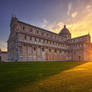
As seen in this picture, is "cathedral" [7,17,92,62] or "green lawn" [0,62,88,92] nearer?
"green lawn" [0,62,88,92]

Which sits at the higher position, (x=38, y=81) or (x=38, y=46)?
(x=38, y=46)

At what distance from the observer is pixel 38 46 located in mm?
39156

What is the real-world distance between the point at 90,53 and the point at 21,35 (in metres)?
44.1

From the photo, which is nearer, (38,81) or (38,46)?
(38,81)

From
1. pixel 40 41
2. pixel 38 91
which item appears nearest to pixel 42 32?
pixel 40 41

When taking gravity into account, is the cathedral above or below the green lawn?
above

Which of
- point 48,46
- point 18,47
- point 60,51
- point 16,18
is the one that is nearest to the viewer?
point 18,47

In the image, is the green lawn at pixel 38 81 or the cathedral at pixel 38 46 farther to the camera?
the cathedral at pixel 38 46

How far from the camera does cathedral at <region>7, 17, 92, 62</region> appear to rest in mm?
33612

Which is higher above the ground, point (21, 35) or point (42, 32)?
point (42, 32)

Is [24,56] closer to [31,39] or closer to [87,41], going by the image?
[31,39]

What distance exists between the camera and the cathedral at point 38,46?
33612 mm

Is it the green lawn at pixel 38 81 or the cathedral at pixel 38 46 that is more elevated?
the cathedral at pixel 38 46

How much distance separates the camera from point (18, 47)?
105 feet
